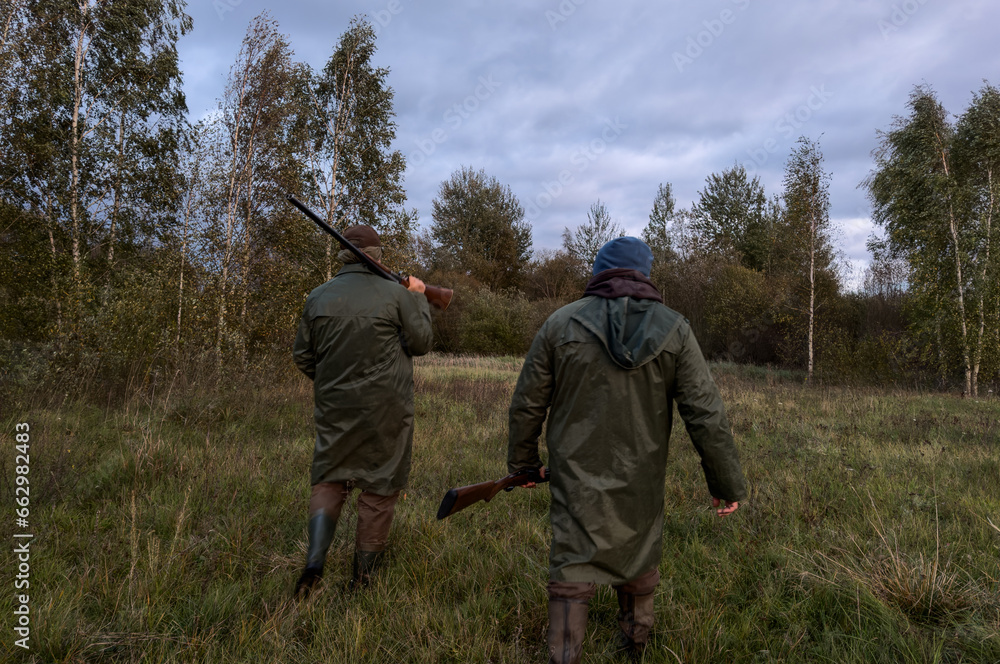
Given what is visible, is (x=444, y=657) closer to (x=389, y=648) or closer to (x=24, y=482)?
(x=389, y=648)

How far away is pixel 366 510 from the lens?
2965 millimetres

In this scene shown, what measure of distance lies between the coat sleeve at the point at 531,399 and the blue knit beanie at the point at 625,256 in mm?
423

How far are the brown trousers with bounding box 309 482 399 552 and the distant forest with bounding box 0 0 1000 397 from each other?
17.5 feet

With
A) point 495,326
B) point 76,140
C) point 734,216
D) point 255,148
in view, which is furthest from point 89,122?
point 734,216

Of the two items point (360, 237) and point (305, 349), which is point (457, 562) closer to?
point (305, 349)

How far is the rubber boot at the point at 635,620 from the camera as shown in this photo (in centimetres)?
230

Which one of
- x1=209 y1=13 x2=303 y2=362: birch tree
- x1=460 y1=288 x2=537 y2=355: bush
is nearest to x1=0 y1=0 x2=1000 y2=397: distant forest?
x1=209 y1=13 x2=303 y2=362: birch tree

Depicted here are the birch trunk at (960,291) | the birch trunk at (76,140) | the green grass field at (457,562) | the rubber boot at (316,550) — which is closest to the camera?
the green grass field at (457,562)

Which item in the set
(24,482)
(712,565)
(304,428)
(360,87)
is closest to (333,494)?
(712,565)

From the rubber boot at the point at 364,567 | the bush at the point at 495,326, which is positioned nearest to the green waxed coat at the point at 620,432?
the rubber boot at the point at 364,567

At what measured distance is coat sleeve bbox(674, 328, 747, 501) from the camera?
2115 millimetres

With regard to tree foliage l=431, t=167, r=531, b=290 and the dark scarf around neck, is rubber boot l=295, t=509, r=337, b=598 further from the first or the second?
tree foliage l=431, t=167, r=531, b=290

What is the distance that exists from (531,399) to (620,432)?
0.41 meters

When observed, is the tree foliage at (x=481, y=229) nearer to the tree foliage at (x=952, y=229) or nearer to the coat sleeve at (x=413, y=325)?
the tree foliage at (x=952, y=229)
